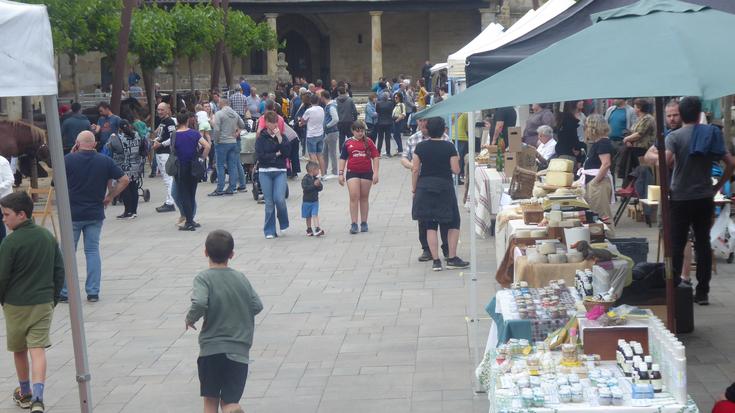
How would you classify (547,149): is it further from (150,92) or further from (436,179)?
(150,92)

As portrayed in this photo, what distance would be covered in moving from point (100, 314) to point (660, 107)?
233 inches

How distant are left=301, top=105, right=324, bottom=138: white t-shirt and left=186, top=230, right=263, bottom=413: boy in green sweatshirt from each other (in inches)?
569

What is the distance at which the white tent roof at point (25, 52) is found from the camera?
17.7 ft

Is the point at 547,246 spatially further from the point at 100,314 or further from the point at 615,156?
the point at 615,156

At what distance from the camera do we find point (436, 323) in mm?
9781

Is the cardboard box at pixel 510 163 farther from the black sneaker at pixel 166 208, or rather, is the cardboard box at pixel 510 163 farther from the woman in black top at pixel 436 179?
the black sneaker at pixel 166 208


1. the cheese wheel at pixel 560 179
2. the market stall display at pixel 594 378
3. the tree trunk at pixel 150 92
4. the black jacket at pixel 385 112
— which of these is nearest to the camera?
the market stall display at pixel 594 378

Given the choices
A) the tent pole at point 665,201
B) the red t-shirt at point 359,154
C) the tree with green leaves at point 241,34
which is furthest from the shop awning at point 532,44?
the tree with green leaves at point 241,34

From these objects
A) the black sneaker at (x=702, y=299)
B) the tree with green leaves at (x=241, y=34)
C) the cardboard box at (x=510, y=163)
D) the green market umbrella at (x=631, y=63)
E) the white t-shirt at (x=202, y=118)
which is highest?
the tree with green leaves at (x=241, y=34)

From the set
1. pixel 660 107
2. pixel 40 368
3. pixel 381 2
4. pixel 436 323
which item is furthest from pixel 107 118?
pixel 381 2

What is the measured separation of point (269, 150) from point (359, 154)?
1.26 metres

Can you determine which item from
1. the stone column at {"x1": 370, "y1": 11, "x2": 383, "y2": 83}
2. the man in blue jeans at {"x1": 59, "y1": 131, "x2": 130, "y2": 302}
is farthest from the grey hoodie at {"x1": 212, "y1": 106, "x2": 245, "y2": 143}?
the stone column at {"x1": 370, "y1": 11, "x2": 383, "y2": 83}

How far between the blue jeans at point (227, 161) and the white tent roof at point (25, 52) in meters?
14.1

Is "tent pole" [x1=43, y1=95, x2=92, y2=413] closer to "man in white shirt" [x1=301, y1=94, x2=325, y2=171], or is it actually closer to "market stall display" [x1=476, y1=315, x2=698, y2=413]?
"market stall display" [x1=476, y1=315, x2=698, y2=413]
